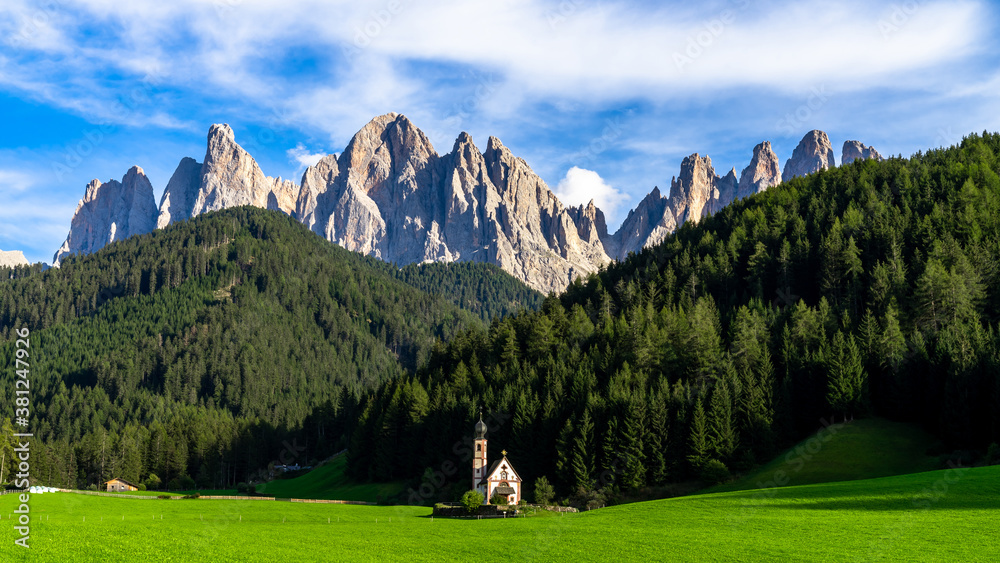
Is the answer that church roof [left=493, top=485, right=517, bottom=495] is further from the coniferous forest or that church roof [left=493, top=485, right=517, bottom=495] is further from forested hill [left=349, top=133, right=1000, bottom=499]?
the coniferous forest

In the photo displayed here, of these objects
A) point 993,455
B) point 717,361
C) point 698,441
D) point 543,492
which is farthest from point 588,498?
point 993,455

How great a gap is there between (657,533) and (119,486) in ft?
339

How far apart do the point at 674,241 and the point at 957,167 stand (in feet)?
172

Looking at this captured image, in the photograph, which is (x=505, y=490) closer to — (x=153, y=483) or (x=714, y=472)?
(x=714, y=472)

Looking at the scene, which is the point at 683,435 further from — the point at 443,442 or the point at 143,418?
the point at 143,418

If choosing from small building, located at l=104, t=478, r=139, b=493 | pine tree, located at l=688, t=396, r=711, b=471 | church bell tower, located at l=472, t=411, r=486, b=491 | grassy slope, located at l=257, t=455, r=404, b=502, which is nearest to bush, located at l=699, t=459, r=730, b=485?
pine tree, located at l=688, t=396, r=711, b=471

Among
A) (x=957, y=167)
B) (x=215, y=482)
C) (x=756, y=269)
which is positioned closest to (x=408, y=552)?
(x=756, y=269)

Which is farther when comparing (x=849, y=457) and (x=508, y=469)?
(x=508, y=469)

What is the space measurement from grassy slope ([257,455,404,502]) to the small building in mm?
20243

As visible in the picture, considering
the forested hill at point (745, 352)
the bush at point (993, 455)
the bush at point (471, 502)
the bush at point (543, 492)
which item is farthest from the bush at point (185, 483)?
the bush at point (993, 455)

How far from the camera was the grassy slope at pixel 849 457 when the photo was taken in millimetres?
62312

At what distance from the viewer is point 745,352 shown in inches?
3351

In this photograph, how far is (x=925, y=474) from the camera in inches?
2101

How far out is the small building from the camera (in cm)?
11206
